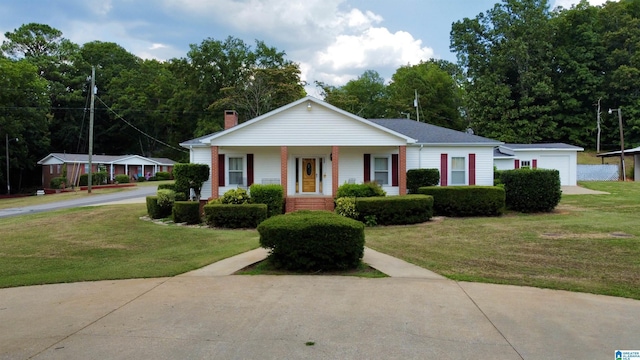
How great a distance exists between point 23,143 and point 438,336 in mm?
51114

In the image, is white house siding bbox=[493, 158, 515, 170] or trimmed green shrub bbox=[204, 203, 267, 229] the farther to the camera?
white house siding bbox=[493, 158, 515, 170]

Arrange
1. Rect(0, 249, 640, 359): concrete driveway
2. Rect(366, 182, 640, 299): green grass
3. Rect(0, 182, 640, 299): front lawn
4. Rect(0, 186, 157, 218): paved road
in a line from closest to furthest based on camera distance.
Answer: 1. Rect(0, 249, 640, 359): concrete driveway
2. Rect(366, 182, 640, 299): green grass
3. Rect(0, 182, 640, 299): front lawn
4. Rect(0, 186, 157, 218): paved road

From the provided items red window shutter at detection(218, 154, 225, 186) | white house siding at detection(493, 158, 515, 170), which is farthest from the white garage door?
red window shutter at detection(218, 154, 225, 186)

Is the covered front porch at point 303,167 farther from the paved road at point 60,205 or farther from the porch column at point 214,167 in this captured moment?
the paved road at point 60,205

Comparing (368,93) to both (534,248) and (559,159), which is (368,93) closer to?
(559,159)

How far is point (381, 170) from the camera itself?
18.9m

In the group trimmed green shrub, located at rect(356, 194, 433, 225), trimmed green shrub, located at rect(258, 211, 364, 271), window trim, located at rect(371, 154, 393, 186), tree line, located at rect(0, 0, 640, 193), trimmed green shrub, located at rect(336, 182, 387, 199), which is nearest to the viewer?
trimmed green shrub, located at rect(258, 211, 364, 271)

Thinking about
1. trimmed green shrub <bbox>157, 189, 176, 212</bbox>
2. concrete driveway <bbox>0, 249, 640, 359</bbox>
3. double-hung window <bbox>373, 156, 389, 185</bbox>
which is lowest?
concrete driveway <bbox>0, 249, 640, 359</bbox>

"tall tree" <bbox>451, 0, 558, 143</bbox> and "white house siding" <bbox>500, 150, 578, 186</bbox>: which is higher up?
"tall tree" <bbox>451, 0, 558, 143</bbox>

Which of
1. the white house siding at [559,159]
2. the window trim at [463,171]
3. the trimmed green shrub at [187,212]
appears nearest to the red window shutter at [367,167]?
the window trim at [463,171]

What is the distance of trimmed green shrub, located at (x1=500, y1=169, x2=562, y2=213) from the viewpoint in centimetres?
1520

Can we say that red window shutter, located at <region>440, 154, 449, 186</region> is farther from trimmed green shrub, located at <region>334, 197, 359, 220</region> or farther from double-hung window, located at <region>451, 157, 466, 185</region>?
trimmed green shrub, located at <region>334, 197, 359, 220</region>

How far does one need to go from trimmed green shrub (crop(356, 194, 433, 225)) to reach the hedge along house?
2978 millimetres

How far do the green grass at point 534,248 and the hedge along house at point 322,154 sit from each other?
4.38 m
